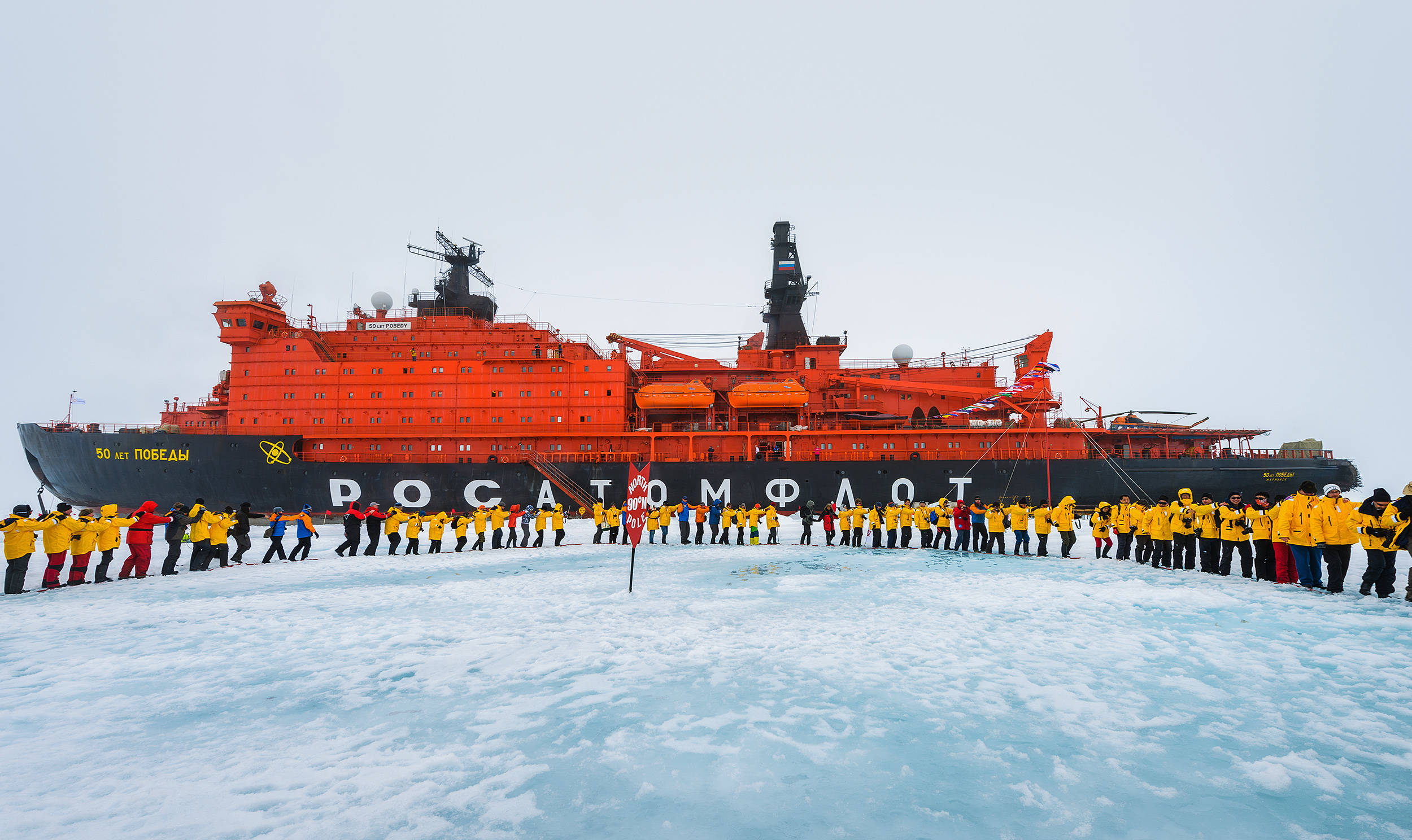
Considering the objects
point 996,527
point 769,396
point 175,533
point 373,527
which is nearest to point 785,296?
point 769,396

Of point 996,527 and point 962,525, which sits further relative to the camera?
point 962,525

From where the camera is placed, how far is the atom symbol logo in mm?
22375

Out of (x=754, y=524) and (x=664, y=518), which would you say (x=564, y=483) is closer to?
(x=664, y=518)

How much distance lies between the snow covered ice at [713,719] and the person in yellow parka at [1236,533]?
1.75m

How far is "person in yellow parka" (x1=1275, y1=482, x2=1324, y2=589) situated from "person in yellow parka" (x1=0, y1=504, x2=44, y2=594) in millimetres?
18284

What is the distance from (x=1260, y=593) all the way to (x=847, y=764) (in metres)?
8.34

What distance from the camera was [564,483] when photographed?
22453mm

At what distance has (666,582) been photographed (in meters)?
9.34

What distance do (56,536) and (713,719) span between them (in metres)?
11.3

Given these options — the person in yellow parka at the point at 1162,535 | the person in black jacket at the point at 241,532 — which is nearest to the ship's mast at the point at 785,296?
the person in yellow parka at the point at 1162,535

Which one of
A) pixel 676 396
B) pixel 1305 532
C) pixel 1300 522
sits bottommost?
pixel 1305 532

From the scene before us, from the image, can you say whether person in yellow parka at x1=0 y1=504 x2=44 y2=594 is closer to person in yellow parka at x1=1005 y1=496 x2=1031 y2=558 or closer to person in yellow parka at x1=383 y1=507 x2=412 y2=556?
person in yellow parka at x1=383 y1=507 x2=412 y2=556

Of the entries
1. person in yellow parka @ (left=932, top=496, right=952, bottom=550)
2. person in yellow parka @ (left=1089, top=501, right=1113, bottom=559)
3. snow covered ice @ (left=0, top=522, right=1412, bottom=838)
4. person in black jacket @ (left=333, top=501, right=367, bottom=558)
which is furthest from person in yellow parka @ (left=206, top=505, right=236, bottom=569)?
person in yellow parka @ (left=1089, top=501, right=1113, bottom=559)

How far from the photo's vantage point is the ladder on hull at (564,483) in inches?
878
